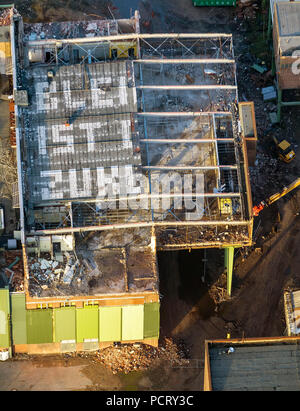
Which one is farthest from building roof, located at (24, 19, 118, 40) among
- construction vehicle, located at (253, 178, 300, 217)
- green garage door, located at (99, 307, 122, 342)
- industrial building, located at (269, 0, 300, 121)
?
green garage door, located at (99, 307, 122, 342)

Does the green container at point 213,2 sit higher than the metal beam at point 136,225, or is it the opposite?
the green container at point 213,2

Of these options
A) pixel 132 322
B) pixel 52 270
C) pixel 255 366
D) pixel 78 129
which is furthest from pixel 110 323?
pixel 78 129

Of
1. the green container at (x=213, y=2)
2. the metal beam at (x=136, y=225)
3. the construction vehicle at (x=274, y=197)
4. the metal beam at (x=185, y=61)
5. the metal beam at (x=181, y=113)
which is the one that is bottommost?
the metal beam at (x=136, y=225)

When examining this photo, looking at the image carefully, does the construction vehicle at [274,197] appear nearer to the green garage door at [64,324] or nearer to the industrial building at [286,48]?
the industrial building at [286,48]

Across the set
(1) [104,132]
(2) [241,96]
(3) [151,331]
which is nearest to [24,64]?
(1) [104,132]

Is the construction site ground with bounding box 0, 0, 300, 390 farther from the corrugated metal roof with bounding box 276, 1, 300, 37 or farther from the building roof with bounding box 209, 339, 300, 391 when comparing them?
the building roof with bounding box 209, 339, 300, 391

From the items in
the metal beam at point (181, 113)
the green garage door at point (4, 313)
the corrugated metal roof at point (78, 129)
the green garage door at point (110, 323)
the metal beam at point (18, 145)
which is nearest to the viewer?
the metal beam at point (18, 145)

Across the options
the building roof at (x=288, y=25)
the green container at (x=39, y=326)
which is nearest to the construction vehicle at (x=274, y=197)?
the building roof at (x=288, y=25)
